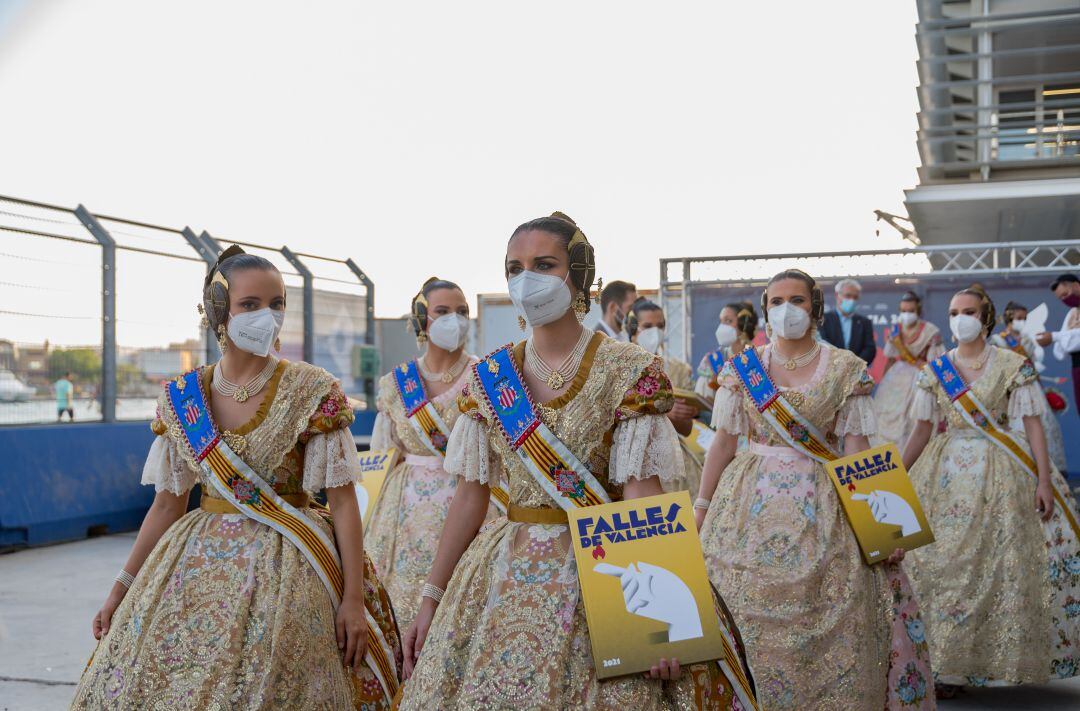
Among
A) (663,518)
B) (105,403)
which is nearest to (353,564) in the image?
(663,518)

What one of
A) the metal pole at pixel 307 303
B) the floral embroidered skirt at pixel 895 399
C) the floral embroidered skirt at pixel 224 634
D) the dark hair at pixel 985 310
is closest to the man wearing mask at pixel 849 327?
the floral embroidered skirt at pixel 895 399

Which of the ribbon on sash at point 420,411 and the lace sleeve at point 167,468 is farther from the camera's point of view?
the ribbon on sash at point 420,411

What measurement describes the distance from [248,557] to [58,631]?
4.69 m

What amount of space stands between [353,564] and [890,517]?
2339mm

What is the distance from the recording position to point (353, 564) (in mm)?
3709

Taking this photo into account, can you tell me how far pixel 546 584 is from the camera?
301cm

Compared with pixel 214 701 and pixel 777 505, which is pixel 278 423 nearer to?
pixel 214 701

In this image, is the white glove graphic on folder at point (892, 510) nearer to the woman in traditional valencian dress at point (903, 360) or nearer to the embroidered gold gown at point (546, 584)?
the embroidered gold gown at point (546, 584)

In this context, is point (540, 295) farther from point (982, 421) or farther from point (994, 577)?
point (982, 421)

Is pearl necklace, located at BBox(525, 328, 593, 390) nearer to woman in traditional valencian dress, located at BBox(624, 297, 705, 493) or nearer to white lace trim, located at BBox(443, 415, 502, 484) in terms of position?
white lace trim, located at BBox(443, 415, 502, 484)

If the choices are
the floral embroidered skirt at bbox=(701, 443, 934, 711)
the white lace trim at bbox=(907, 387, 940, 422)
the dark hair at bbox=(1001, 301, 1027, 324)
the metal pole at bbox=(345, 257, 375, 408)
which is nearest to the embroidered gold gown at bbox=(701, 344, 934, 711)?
the floral embroidered skirt at bbox=(701, 443, 934, 711)

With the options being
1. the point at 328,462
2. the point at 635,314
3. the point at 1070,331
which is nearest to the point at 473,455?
the point at 328,462

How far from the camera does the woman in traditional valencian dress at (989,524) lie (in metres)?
6.33

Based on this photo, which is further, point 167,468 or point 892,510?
point 892,510
